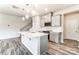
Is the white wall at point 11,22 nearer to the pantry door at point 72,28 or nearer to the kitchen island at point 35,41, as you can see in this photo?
the kitchen island at point 35,41

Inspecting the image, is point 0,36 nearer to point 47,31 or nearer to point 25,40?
point 25,40

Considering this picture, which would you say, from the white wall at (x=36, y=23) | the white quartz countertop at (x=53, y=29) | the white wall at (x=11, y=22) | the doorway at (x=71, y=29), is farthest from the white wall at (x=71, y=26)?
the white wall at (x=11, y=22)

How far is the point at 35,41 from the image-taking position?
5.39 ft

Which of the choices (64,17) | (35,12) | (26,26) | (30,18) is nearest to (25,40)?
(26,26)

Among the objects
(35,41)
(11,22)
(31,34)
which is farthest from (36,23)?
(11,22)

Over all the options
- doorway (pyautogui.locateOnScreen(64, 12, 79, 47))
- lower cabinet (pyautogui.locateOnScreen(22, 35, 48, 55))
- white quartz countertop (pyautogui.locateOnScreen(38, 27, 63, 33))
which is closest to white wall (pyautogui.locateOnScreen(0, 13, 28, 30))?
lower cabinet (pyautogui.locateOnScreen(22, 35, 48, 55))

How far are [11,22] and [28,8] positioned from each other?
1.48ft

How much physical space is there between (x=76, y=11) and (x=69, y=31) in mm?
419

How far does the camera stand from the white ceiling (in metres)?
1.49

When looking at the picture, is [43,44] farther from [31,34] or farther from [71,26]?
[71,26]

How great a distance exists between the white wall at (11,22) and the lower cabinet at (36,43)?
29 centimetres

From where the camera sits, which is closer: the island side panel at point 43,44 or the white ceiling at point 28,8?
the white ceiling at point 28,8

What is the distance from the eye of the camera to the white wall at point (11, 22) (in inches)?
60.4
